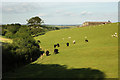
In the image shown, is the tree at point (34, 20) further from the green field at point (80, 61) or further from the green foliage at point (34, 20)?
the green field at point (80, 61)

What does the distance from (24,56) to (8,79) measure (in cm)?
1703

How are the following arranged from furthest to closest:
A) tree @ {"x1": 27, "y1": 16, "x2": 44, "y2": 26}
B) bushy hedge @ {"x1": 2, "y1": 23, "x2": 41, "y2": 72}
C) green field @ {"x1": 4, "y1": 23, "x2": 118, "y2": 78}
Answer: tree @ {"x1": 27, "y1": 16, "x2": 44, "y2": 26} < bushy hedge @ {"x1": 2, "y1": 23, "x2": 41, "y2": 72} < green field @ {"x1": 4, "y1": 23, "x2": 118, "y2": 78}

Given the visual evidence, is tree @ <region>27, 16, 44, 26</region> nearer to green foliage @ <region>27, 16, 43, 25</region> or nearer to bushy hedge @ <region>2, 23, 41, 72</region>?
green foliage @ <region>27, 16, 43, 25</region>

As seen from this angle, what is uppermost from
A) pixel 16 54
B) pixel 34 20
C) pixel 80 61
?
pixel 34 20

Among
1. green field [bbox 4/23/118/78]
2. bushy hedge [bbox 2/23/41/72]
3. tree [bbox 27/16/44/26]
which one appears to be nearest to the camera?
green field [bbox 4/23/118/78]

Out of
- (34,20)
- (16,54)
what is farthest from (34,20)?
(16,54)

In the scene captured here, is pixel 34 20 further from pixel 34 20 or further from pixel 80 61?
pixel 80 61

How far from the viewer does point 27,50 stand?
30.3m

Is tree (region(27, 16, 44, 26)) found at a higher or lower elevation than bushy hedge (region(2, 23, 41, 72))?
higher

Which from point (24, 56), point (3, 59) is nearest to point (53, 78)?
point (3, 59)

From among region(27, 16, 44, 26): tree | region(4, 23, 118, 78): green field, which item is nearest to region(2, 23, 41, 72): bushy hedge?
region(4, 23, 118, 78): green field

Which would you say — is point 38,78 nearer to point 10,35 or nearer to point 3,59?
point 3,59

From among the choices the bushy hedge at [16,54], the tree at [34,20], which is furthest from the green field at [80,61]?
the tree at [34,20]

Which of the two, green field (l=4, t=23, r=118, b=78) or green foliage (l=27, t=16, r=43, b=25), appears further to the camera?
green foliage (l=27, t=16, r=43, b=25)
